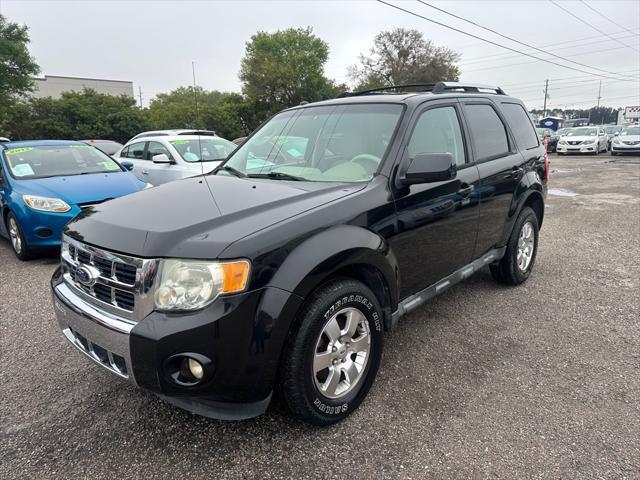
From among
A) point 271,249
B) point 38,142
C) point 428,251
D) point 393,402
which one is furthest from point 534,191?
point 38,142

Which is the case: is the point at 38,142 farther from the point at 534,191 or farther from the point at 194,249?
the point at 534,191

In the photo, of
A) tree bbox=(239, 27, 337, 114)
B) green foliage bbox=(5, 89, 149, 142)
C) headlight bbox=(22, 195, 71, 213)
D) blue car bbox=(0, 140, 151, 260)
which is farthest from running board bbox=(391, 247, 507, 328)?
tree bbox=(239, 27, 337, 114)

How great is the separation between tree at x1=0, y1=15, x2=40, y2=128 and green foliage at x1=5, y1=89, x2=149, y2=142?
48.3 inches

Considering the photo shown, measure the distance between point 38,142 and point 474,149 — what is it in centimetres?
641

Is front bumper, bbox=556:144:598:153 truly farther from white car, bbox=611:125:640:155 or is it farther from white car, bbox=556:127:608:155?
white car, bbox=611:125:640:155

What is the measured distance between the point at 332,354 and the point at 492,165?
2.32 meters

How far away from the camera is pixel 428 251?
308cm

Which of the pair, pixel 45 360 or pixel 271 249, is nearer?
pixel 271 249

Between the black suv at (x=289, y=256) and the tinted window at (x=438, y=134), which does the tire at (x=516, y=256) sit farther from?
the tinted window at (x=438, y=134)

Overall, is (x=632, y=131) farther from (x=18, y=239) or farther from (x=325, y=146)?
(x=18, y=239)

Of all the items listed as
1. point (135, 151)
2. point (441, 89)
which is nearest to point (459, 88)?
point (441, 89)

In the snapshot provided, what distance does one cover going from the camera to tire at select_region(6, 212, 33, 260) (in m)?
5.48

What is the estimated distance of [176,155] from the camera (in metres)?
8.10

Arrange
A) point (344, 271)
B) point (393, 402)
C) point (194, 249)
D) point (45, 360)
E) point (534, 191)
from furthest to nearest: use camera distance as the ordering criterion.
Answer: point (534, 191), point (45, 360), point (393, 402), point (344, 271), point (194, 249)
